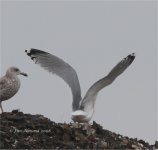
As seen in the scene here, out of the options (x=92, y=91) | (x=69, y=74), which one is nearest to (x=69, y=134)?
(x=92, y=91)

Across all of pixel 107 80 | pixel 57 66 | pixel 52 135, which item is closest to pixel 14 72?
pixel 57 66

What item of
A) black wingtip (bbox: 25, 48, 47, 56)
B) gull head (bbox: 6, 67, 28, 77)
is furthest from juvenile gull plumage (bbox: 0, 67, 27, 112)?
black wingtip (bbox: 25, 48, 47, 56)

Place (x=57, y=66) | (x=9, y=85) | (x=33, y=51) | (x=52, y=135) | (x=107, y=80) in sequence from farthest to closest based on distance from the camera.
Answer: (x=33, y=51) → (x=57, y=66) → (x=9, y=85) → (x=107, y=80) → (x=52, y=135)

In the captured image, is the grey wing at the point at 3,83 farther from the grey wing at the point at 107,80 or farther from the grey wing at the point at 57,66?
the grey wing at the point at 107,80

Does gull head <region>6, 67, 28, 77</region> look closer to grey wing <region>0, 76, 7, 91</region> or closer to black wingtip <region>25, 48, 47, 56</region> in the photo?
grey wing <region>0, 76, 7, 91</region>

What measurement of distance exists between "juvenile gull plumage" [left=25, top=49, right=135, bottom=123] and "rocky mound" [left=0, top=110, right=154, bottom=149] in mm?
276

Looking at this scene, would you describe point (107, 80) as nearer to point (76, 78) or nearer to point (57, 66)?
point (76, 78)

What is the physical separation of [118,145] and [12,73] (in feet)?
11.4

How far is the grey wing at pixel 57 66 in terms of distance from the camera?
16453mm

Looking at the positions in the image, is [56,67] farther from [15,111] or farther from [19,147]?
[19,147]

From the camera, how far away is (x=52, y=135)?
14.9 meters

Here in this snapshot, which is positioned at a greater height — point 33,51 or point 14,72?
point 33,51

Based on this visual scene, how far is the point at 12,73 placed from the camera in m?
17.3

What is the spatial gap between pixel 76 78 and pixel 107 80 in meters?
0.93
